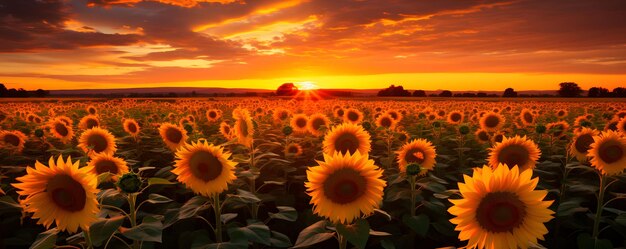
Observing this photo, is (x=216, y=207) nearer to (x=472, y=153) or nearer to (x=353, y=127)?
(x=353, y=127)

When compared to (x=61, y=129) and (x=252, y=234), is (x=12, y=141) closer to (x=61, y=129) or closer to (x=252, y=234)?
(x=61, y=129)

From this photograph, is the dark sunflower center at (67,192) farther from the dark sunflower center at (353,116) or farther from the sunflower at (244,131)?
the dark sunflower center at (353,116)

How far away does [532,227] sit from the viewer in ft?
8.62

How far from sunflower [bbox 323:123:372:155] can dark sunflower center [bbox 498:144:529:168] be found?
1.80 metres


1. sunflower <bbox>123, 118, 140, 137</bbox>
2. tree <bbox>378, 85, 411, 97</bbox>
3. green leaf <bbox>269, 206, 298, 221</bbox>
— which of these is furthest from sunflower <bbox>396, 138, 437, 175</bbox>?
tree <bbox>378, 85, 411, 97</bbox>

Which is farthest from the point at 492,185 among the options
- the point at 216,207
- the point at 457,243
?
the point at 457,243

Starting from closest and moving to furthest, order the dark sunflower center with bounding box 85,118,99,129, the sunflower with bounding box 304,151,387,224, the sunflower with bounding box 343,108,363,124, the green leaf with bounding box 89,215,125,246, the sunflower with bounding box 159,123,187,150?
the green leaf with bounding box 89,215,125,246 < the sunflower with bounding box 304,151,387,224 < the sunflower with bounding box 159,123,187,150 < the dark sunflower center with bounding box 85,118,99,129 < the sunflower with bounding box 343,108,363,124

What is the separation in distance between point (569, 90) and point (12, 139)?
3831 inches

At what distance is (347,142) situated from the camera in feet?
19.1

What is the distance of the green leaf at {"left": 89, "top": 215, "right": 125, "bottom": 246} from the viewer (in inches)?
109

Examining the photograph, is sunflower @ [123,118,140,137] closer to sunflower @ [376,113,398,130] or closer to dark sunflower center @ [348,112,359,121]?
dark sunflower center @ [348,112,359,121]

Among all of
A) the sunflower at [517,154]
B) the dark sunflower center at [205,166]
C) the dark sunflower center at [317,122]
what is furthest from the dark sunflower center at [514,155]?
the dark sunflower center at [317,122]

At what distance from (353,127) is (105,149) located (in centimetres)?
420

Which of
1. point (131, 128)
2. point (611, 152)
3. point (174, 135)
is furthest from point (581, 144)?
point (131, 128)
